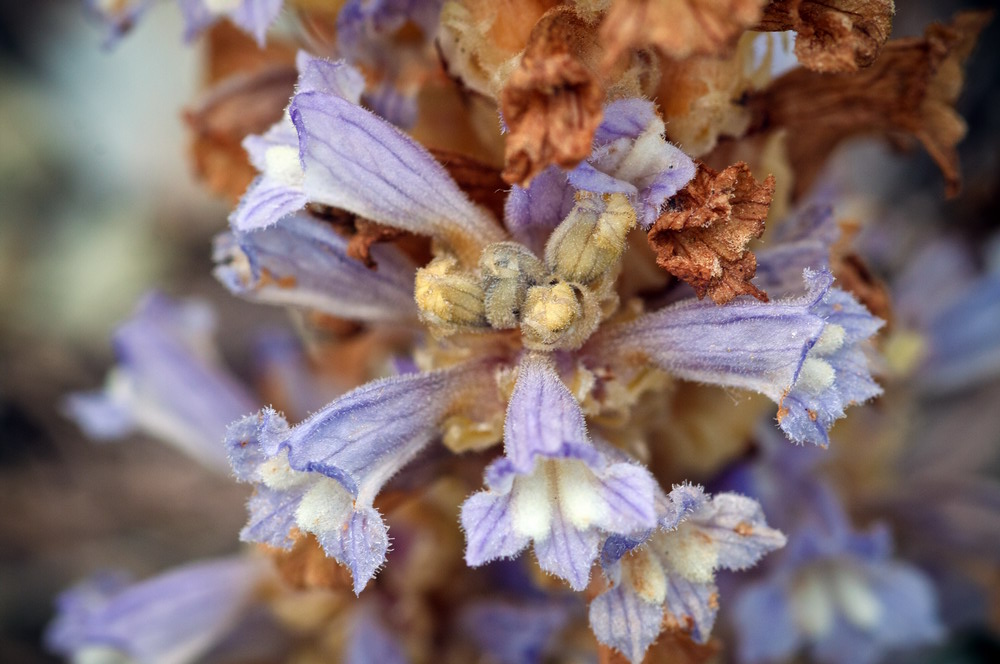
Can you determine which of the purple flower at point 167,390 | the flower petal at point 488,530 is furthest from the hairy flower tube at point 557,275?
the purple flower at point 167,390

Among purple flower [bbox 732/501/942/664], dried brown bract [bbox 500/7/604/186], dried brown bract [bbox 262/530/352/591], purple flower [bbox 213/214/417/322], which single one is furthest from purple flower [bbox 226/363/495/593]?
purple flower [bbox 732/501/942/664]

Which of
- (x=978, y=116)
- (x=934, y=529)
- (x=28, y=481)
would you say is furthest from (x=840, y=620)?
(x=28, y=481)

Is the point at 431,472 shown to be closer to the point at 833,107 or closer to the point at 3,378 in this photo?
the point at 833,107

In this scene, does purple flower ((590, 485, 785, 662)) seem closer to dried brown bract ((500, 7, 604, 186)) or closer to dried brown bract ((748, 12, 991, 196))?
dried brown bract ((500, 7, 604, 186))

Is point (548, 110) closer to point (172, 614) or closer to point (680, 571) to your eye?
point (680, 571)

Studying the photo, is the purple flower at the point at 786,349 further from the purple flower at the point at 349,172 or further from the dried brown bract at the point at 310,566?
the dried brown bract at the point at 310,566
